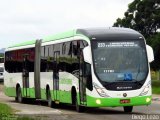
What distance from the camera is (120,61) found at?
73.3 ft

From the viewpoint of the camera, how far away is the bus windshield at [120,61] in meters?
22.1

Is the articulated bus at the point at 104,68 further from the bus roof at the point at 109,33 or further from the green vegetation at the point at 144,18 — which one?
the green vegetation at the point at 144,18

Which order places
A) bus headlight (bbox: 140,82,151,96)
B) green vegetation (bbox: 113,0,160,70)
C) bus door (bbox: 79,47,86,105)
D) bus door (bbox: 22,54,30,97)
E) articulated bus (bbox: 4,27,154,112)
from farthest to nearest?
1. green vegetation (bbox: 113,0,160,70)
2. bus door (bbox: 22,54,30,97)
3. bus door (bbox: 79,47,86,105)
4. bus headlight (bbox: 140,82,151,96)
5. articulated bus (bbox: 4,27,154,112)

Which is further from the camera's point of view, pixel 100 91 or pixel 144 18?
pixel 144 18

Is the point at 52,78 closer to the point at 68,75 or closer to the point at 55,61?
the point at 55,61

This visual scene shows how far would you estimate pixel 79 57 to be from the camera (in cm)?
2327

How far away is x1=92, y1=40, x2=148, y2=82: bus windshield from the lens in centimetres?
2211

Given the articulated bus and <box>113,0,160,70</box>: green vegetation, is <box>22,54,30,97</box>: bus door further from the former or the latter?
<box>113,0,160,70</box>: green vegetation

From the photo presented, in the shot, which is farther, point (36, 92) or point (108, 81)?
point (36, 92)

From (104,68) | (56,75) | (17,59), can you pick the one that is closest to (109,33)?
(104,68)

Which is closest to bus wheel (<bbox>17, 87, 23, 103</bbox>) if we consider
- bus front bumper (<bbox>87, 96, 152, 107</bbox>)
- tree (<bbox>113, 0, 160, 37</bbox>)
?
bus front bumper (<bbox>87, 96, 152, 107</bbox>)

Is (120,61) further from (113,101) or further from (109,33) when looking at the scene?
(113,101)

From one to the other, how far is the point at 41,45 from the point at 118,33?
294 inches

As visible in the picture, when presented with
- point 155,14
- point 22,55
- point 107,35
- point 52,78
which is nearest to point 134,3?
point 155,14
